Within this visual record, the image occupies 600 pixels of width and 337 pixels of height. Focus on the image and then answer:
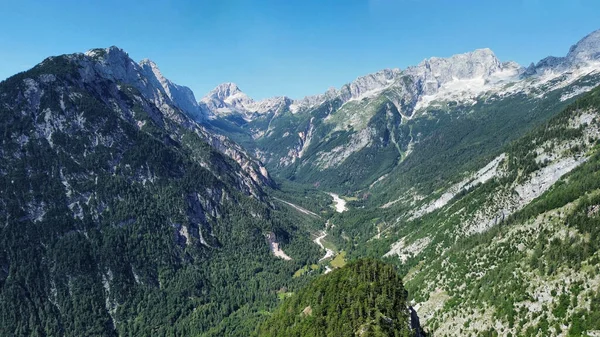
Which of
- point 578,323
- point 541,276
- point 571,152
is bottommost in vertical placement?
point 578,323

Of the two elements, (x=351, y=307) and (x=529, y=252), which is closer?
(x=351, y=307)

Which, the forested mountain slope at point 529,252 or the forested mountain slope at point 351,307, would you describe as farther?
the forested mountain slope at point 529,252

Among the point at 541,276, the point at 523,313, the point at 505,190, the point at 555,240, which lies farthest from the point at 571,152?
the point at 523,313

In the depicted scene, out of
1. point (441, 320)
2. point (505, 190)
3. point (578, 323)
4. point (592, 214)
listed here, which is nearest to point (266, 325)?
point (441, 320)

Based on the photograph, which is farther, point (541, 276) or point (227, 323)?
point (227, 323)

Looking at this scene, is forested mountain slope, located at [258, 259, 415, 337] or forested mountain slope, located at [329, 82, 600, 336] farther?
forested mountain slope, located at [329, 82, 600, 336]

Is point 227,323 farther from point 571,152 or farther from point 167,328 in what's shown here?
point 571,152

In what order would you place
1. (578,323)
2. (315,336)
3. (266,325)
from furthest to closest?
(266,325) → (315,336) → (578,323)

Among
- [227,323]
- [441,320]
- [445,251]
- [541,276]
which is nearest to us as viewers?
[541,276]

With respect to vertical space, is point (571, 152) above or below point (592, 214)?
above

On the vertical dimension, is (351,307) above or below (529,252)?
above

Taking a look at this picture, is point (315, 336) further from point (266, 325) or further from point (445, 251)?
point (445, 251)
